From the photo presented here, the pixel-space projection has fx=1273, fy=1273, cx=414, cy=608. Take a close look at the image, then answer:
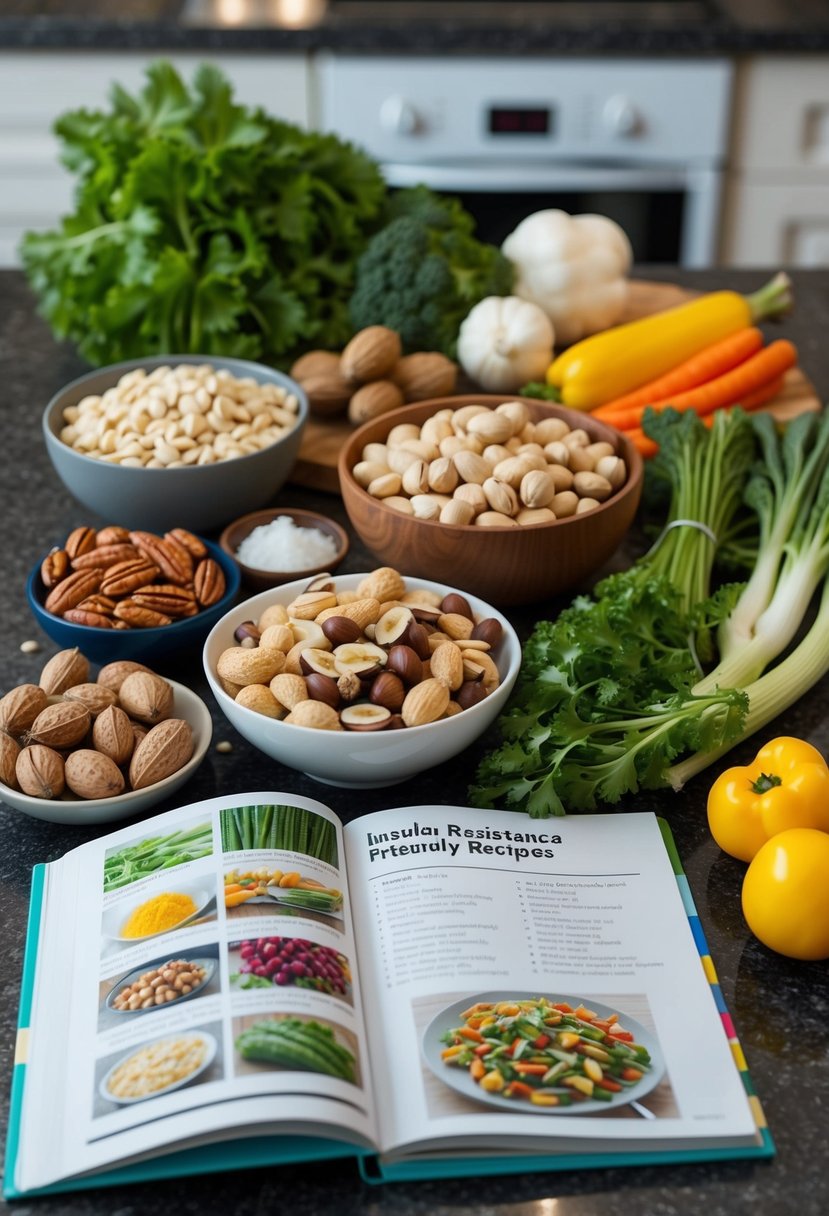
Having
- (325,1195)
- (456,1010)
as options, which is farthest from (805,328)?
(325,1195)

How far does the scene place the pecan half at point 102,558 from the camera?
1.27 meters

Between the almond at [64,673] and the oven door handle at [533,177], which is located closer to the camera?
the almond at [64,673]

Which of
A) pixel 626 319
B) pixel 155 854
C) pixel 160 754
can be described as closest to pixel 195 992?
pixel 155 854

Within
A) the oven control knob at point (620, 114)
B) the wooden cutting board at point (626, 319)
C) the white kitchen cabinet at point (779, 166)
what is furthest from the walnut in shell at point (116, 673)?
the white kitchen cabinet at point (779, 166)

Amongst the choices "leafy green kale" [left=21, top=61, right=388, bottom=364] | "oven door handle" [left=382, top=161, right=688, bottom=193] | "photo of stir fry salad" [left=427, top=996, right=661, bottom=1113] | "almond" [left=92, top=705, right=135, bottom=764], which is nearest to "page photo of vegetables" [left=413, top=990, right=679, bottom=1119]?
"photo of stir fry salad" [left=427, top=996, right=661, bottom=1113]

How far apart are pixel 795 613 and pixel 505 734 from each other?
15.0 inches

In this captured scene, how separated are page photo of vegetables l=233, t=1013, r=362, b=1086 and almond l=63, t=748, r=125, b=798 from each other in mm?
274

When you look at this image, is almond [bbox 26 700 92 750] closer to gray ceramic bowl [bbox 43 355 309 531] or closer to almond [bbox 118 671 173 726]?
almond [bbox 118 671 173 726]

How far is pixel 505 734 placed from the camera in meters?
1.08

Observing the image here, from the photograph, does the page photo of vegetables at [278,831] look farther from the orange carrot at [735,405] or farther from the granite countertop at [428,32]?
the granite countertop at [428,32]

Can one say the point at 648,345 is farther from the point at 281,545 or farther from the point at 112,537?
the point at 112,537

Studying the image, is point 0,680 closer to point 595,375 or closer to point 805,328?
point 595,375

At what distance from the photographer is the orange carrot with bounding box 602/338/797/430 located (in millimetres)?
1668

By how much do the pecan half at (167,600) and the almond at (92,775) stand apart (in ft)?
0.72
